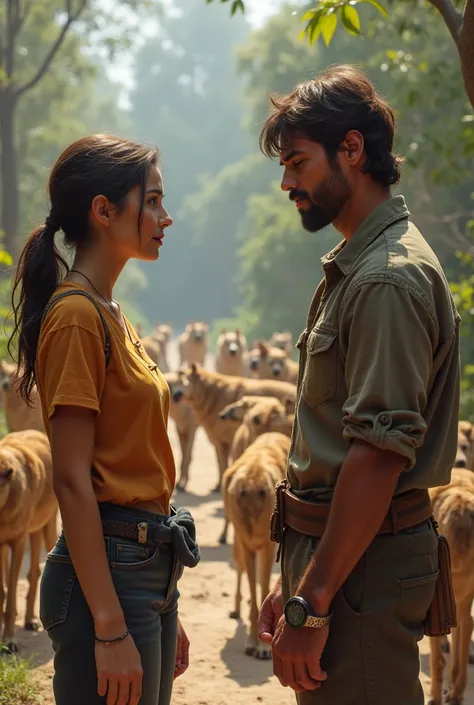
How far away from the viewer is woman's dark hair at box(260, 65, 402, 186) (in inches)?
115

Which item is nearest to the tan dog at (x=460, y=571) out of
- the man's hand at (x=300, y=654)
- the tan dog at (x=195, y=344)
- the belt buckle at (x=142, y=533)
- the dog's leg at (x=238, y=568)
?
the dog's leg at (x=238, y=568)

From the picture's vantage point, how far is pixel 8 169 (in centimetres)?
2695

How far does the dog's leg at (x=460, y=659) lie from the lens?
6.22 m

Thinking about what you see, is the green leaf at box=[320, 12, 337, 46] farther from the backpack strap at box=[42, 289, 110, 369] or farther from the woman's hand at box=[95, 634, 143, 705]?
the woman's hand at box=[95, 634, 143, 705]

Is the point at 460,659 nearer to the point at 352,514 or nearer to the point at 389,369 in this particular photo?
the point at 352,514

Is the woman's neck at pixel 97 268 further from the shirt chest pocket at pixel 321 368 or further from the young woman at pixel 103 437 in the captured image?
the shirt chest pocket at pixel 321 368

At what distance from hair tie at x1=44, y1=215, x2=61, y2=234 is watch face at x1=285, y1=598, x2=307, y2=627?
1393mm

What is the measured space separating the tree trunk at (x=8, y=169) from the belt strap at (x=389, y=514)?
76.5 feet

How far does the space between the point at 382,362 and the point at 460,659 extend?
428cm

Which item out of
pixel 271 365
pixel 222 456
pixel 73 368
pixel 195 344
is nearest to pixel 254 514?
pixel 73 368

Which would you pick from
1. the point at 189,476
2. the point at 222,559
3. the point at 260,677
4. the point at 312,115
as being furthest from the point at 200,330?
the point at 312,115

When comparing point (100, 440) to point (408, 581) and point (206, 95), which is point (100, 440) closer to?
point (408, 581)

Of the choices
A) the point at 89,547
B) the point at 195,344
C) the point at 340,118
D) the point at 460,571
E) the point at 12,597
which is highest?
the point at 195,344

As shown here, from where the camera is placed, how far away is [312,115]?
293 centimetres
